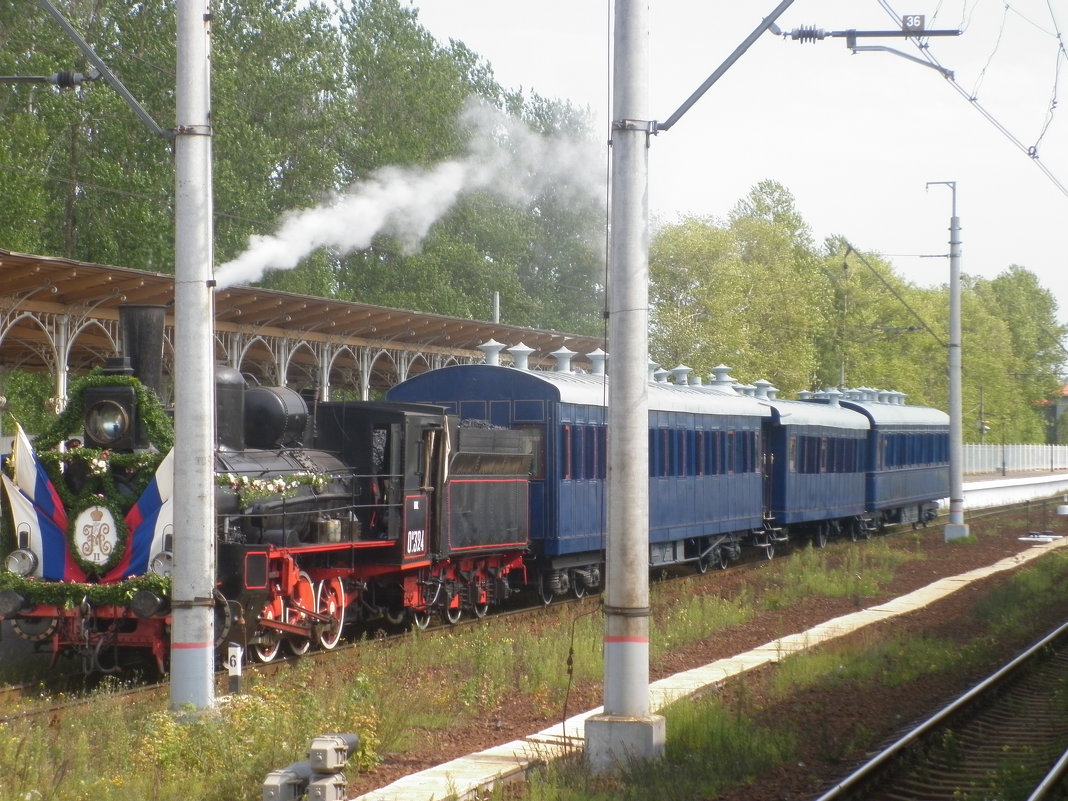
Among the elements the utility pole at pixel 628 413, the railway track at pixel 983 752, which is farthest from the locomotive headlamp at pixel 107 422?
the railway track at pixel 983 752

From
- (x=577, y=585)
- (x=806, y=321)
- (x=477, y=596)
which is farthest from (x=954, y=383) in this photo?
(x=806, y=321)

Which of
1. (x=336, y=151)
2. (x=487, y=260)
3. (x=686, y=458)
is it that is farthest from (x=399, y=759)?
(x=487, y=260)

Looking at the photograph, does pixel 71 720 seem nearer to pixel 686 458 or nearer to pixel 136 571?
pixel 136 571

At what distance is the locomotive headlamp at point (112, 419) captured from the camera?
11578 millimetres

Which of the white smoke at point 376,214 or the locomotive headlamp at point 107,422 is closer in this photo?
the locomotive headlamp at point 107,422

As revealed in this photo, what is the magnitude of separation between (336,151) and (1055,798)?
136 feet

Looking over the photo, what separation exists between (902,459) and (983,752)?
987 inches

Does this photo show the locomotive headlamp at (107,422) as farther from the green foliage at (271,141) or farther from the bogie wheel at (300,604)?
the green foliage at (271,141)

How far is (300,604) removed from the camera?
12.9 m

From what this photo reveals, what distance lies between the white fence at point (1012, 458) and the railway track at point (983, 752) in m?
60.2

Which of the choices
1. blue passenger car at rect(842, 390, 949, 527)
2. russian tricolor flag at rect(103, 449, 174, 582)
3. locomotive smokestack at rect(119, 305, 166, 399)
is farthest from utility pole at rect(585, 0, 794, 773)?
Result: blue passenger car at rect(842, 390, 949, 527)

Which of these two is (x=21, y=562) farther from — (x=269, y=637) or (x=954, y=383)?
(x=954, y=383)

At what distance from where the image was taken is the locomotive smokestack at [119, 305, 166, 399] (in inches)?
457

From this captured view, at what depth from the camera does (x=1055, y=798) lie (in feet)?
26.9
